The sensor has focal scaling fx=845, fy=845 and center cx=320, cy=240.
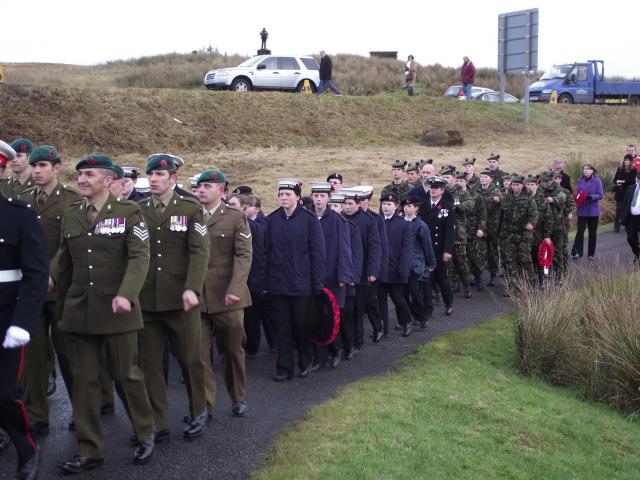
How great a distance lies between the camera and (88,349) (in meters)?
5.96

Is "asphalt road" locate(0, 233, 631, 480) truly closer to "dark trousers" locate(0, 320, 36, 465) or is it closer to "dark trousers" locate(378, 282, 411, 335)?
"dark trousers" locate(0, 320, 36, 465)

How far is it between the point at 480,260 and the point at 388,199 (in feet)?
11.9

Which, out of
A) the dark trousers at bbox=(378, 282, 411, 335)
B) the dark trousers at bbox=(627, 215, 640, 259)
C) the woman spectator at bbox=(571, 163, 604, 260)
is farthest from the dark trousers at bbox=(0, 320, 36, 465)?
the woman spectator at bbox=(571, 163, 604, 260)

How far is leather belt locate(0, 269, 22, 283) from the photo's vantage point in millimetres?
5434

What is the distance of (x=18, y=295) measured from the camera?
540 cm

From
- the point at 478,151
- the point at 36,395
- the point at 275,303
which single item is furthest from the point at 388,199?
the point at 478,151

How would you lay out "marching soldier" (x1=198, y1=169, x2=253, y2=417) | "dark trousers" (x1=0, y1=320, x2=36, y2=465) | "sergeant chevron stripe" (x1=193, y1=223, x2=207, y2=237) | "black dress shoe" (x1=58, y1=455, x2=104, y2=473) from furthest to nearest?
1. "marching soldier" (x1=198, y1=169, x2=253, y2=417)
2. "sergeant chevron stripe" (x1=193, y1=223, x2=207, y2=237)
3. "black dress shoe" (x1=58, y1=455, x2=104, y2=473)
4. "dark trousers" (x1=0, y1=320, x2=36, y2=465)

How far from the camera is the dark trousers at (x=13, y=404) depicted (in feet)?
17.4

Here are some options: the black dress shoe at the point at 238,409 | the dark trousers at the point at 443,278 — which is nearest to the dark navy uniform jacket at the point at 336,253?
the black dress shoe at the point at 238,409

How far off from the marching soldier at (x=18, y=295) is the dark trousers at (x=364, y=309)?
17.5 feet

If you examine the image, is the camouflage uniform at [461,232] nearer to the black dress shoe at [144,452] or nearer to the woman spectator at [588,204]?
the woman spectator at [588,204]

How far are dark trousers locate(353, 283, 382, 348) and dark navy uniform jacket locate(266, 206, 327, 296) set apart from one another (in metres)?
1.81

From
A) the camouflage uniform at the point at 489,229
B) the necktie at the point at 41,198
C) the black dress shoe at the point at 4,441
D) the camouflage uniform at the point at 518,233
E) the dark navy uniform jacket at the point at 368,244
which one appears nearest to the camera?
the black dress shoe at the point at 4,441

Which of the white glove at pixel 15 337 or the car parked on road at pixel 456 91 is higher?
the car parked on road at pixel 456 91
